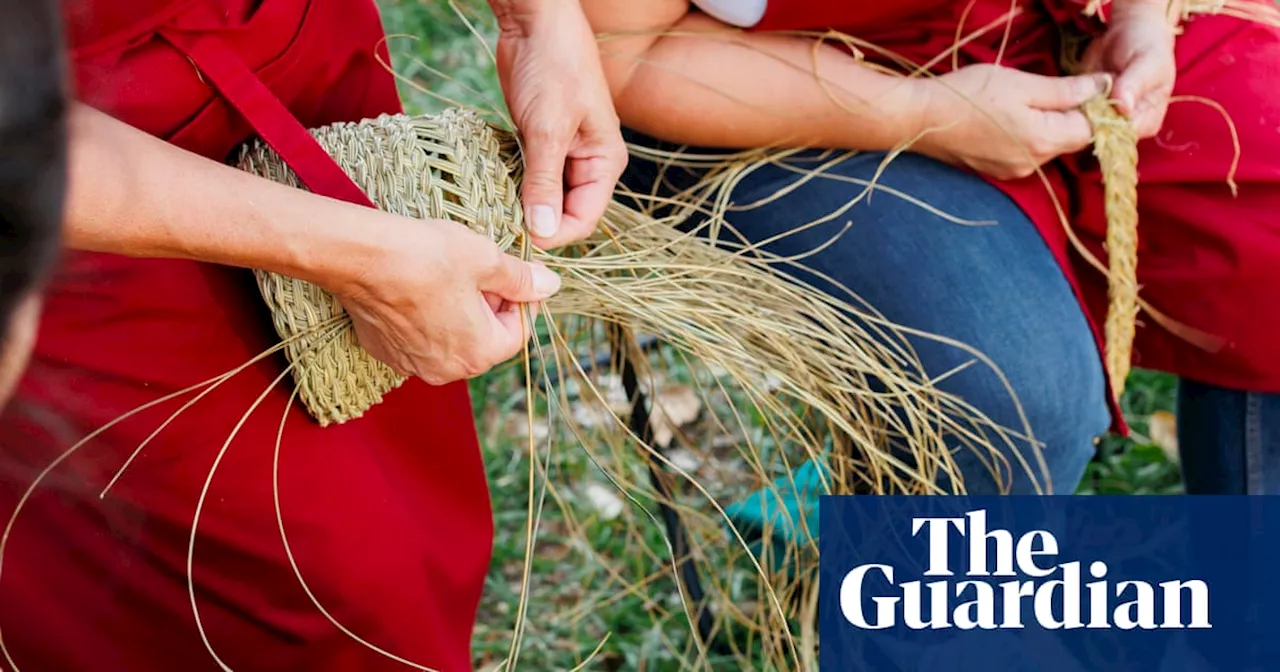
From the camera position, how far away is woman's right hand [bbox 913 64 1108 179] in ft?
4.00

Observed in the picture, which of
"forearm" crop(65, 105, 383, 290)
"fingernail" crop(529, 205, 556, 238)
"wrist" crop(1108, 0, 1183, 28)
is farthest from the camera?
"wrist" crop(1108, 0, 1183, 28)

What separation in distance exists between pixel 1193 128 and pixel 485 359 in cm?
81

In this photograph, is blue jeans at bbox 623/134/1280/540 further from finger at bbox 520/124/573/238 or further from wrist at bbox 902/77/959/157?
finger at bbox 520/124/573/238

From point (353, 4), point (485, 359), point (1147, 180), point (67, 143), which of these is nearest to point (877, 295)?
point (1147, 180)

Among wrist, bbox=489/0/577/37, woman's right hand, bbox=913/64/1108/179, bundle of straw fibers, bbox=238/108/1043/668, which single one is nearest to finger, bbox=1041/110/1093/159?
woman's right hand, bbox=913/64/1108/179

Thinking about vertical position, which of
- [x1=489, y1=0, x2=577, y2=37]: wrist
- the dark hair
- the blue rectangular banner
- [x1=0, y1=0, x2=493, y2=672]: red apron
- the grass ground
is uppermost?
the dark hair

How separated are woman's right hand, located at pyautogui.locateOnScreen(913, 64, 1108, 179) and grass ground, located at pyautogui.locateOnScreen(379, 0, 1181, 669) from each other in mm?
544

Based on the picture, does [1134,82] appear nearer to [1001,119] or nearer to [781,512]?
[1001,119]

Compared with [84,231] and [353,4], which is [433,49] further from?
[84,231]

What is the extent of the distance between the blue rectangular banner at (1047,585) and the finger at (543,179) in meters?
0.45

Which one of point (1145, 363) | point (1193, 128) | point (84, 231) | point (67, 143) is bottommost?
point (1145, 363)

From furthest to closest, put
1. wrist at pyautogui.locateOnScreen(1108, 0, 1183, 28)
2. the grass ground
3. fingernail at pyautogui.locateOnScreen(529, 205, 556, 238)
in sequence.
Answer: the grass ground
wrist at pyautogui.locateOnScreen(1108, 0, 1183, 28)
fingernail at pyautogui.locateOnScreen(529, 205, 556, 238)

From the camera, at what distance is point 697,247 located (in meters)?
1.16

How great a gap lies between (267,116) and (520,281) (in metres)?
0.22
